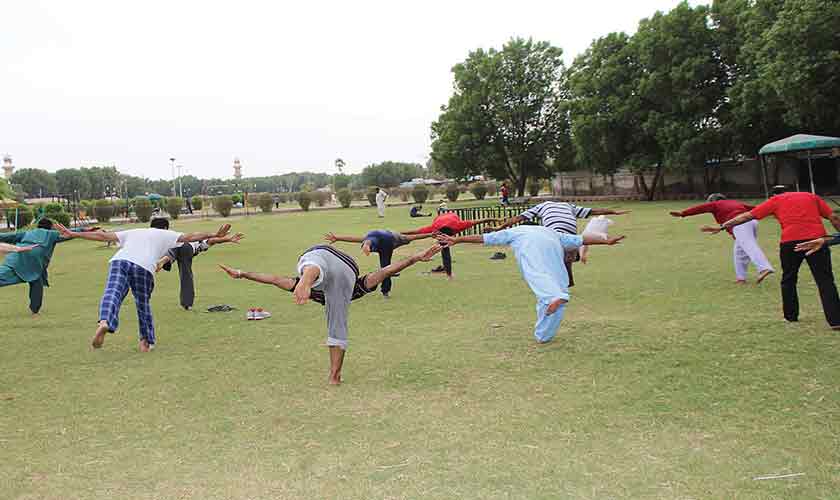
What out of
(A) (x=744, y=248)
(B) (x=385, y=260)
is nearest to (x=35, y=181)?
(B) (x=385, y=260)

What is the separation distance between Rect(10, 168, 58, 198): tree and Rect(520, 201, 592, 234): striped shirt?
120 meters

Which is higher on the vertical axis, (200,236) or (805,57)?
(805,57)

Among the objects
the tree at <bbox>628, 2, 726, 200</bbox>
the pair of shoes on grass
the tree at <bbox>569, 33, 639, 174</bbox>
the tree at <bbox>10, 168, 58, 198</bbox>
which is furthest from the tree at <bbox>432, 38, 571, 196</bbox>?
the tree at <bbox>10, 168, 58, 198</bbox>

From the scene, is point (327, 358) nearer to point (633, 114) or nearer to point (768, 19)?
point (768, 19)

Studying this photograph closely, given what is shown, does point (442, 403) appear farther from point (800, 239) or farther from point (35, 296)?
point (35, 296)

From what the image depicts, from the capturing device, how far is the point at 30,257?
36.7ft

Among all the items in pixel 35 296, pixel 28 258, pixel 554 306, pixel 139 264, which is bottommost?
pixel 554 306

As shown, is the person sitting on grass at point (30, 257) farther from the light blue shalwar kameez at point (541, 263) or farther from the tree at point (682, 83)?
the tree at point (682, 83)

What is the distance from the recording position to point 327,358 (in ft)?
26.6

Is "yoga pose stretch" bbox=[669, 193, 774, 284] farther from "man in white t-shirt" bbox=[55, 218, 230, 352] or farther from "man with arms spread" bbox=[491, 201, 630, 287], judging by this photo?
"man in white t-shirt" bbox=[55, 218, 230, 352]

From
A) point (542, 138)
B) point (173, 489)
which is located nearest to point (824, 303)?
point (173, 489)

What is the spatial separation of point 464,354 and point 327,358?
160 centimetres

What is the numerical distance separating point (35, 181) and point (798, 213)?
125811mm

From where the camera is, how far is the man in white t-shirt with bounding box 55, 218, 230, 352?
8250 millimetres
